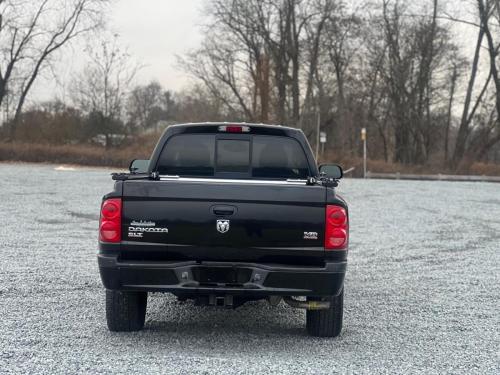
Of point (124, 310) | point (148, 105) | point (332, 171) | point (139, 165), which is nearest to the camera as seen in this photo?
point (124, 310)

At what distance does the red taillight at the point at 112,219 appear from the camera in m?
4.93

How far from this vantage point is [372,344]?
5.50m

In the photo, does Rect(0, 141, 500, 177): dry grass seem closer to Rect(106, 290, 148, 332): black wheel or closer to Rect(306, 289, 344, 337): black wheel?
Rect(106, 290, 148, 332): black wheel

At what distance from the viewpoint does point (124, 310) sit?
5.47m

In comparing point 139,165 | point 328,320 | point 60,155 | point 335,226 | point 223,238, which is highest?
point 139,165

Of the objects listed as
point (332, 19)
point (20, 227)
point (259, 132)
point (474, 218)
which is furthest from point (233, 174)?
point (332, 19)

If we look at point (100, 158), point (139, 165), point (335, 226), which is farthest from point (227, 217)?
point (100, 158)

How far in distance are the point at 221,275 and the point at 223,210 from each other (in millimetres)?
502

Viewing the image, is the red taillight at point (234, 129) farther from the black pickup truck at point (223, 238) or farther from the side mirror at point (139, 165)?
the side mirror at point (139, 165)

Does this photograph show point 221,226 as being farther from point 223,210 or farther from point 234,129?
point 234,129

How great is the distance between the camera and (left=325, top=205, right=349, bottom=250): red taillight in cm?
491

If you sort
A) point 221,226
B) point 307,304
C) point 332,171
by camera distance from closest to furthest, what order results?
point 221,226
point 307,304
point 332,171

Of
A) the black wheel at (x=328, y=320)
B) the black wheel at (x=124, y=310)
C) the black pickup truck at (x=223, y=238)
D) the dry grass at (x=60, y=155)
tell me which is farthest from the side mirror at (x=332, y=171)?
the dry grass at (x=60, y=155)

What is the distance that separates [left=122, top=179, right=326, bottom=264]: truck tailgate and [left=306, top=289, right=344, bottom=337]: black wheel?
79 cm
